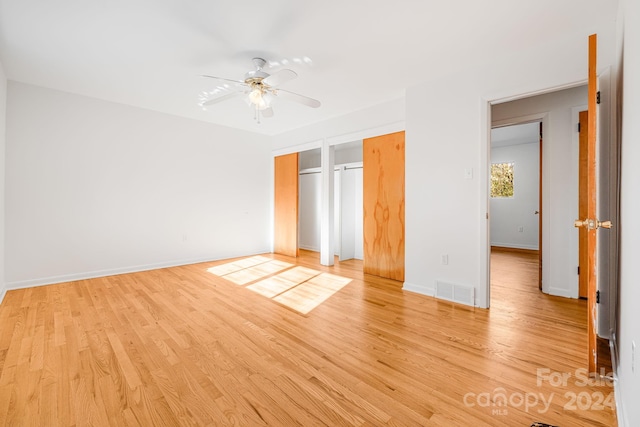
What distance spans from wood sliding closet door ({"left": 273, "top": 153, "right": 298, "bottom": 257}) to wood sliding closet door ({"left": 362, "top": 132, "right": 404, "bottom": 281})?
1.76 metres

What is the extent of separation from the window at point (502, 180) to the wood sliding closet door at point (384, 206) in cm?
487

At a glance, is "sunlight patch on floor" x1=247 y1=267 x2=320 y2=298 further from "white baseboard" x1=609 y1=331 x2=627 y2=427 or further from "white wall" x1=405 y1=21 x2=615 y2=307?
"white baseboard" x1=609 y1=331 x2=627 y2=427

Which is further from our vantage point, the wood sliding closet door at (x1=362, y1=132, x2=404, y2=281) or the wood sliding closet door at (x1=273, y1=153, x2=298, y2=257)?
the wood sliding closet door at (x1=273, y1=153, x2=298, y2=257)

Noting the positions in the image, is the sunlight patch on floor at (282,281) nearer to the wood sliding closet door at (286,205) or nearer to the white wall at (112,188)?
the wood sliding closet door at (286,205)

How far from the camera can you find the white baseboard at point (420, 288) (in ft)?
10.9

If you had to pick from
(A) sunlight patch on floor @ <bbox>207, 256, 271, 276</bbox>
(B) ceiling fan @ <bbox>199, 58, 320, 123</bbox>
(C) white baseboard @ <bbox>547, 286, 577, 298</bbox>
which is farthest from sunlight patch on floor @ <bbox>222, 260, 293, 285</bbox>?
(C) white baseboard @ <bbox>547, 286, 577, 298</bbox>

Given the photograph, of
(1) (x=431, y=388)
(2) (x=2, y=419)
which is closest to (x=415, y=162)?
(1) (x=431, y=388)

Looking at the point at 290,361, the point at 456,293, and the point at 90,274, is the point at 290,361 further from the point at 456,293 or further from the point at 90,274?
the point at 90,274

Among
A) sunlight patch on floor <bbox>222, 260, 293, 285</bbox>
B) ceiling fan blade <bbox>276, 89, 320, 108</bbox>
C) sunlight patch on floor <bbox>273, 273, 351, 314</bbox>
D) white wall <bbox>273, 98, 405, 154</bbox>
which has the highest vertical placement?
white wall <bbox>273, 98, 405, 154</bbox>

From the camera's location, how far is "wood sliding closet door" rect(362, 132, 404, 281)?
3.94 m

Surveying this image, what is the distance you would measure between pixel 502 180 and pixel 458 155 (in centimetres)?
525

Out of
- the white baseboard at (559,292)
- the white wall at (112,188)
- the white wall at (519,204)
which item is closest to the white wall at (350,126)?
the white wall at (112,188)

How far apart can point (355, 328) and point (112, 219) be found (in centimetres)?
392

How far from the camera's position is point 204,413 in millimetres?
1452
